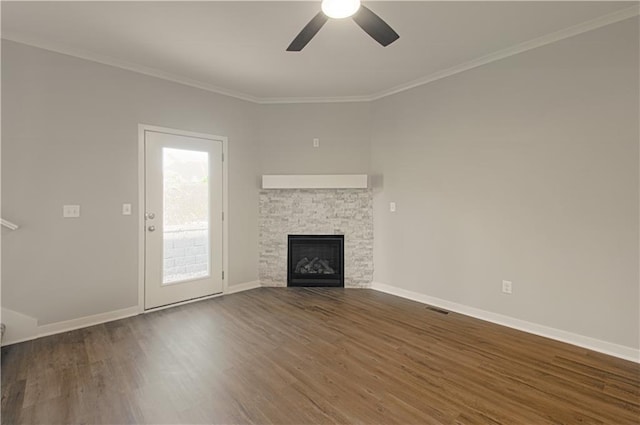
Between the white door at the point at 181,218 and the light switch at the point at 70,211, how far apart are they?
64 cm

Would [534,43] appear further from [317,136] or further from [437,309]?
[437,309]

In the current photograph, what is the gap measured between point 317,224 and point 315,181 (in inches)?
25.8

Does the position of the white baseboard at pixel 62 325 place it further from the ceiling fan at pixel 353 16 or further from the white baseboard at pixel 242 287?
the ceiling fan at pixel 353 16

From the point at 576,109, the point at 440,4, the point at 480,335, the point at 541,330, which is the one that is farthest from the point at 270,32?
the point at 541,330

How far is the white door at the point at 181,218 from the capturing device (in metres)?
3.65

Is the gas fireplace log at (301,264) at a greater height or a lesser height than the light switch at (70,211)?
lesser

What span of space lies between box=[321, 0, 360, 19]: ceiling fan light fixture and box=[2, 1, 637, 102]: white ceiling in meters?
0.53

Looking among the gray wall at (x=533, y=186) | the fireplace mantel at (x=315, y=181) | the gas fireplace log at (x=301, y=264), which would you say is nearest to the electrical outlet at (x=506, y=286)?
the gray wall at (x=533, y=186)

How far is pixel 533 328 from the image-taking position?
308cm

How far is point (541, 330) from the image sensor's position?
3.03 meters

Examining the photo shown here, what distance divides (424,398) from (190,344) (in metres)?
1.99

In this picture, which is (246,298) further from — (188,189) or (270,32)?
(270,32)

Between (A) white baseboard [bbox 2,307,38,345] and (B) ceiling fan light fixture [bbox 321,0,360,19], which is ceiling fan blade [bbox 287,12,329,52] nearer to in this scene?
(B) ceiling fan light fixture [bbox 321,0,360,19]

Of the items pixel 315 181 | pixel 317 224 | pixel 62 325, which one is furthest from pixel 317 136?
pixel 62 325
